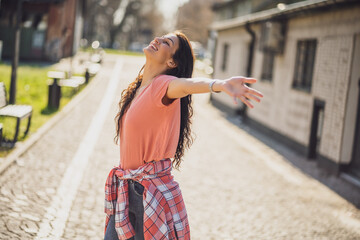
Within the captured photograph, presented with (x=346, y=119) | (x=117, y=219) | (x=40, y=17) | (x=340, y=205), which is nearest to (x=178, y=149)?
(x=117, y=219)

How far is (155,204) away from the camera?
278 cm

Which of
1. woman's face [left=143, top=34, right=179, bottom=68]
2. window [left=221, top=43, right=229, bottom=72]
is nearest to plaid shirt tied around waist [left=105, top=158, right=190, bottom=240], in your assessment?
woman's face [left=143, top=34, right=179, bottom=68]

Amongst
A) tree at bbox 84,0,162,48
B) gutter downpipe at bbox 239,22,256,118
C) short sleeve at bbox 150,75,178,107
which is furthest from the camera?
tree at bbox 84,0,162,48

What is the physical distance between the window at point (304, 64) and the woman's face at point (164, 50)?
8639 mm

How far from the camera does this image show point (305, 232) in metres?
5.66

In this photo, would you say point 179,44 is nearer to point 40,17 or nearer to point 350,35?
point 350,35

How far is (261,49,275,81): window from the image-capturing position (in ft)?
47.8

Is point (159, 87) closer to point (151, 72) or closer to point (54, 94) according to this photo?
point (151, 72)

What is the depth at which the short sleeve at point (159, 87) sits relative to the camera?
266 centimetres

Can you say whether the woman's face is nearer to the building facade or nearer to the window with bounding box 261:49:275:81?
the building facade

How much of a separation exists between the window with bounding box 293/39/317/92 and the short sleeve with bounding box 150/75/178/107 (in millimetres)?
8782

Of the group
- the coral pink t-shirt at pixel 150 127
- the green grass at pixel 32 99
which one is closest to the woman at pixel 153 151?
the coral pink t-shirt at pixel 150 127

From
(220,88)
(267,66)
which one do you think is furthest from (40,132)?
(220,88)

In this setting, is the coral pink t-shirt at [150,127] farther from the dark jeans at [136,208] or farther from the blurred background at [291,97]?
the blurred background at [291,97]
